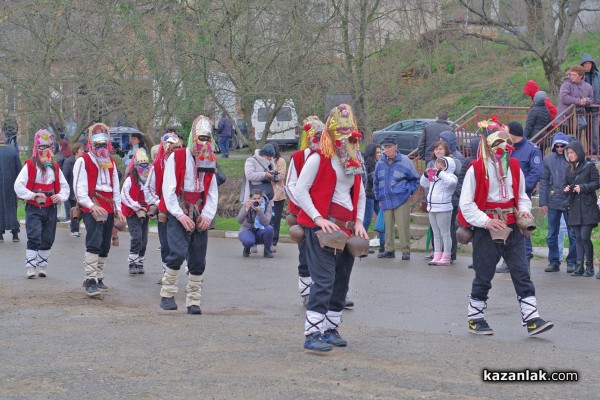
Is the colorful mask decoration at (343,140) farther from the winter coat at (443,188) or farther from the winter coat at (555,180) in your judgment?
the winter coat at (443,188)

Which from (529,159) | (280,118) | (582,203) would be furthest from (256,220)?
(280,118)

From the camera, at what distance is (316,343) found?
8.21 m

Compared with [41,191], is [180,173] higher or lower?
higher

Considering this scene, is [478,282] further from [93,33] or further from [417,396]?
[93,33]

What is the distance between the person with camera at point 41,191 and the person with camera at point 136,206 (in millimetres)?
937

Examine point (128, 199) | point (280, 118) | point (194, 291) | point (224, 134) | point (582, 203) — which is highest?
point (280, 118)

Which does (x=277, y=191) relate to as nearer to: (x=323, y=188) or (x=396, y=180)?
(x=396, y=180)

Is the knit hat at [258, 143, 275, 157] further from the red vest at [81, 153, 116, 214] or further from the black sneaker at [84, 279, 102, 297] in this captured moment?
the black sneaker at [84, 279, 102, 297]

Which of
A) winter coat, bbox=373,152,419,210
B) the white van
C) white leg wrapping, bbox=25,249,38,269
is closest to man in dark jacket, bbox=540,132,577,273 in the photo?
winter coat, bbox=373,152,419,210

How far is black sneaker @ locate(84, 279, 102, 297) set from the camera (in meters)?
11.7

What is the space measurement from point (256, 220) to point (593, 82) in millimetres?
7409

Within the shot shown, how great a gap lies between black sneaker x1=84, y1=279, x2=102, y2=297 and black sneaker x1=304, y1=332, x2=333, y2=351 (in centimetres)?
A: 416

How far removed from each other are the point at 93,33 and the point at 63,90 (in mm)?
2361

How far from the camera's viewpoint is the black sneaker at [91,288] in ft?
38.4
